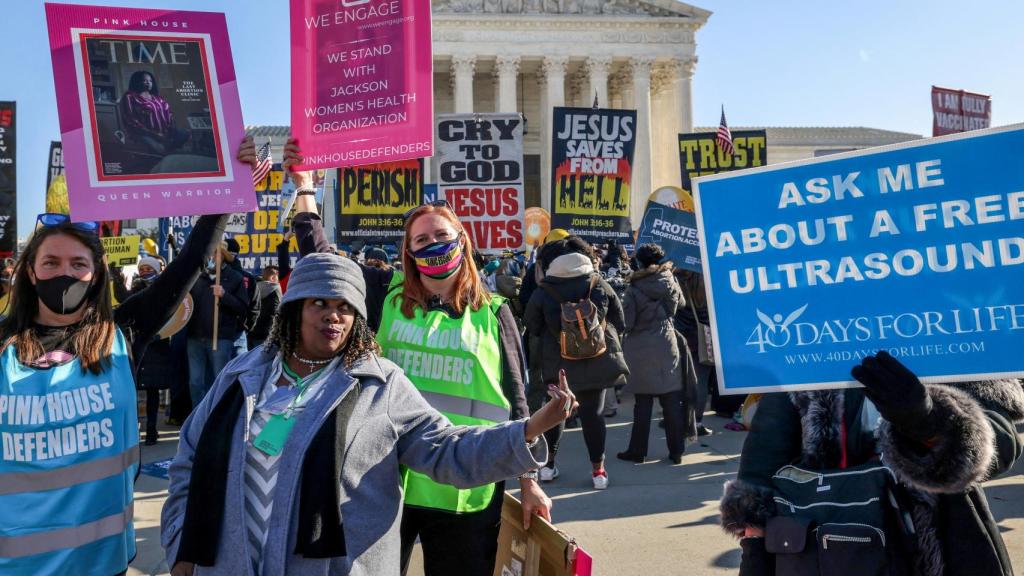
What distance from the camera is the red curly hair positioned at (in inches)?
105

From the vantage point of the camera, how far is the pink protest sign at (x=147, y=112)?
274 centimetres

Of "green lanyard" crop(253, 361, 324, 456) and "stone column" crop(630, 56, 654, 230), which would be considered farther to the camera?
"stone column" crop(630, 56, 654, 230)

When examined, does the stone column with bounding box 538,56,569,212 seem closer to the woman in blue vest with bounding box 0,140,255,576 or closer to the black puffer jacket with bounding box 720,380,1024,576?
the woman in blue vest with bounding box 0,140,255,576

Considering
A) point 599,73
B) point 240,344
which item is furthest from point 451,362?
point 599,73

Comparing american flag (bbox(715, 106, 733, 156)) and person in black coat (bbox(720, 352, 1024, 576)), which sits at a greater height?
american flag (bbox(715, 106, 733, 156))

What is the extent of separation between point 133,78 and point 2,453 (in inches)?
56.0

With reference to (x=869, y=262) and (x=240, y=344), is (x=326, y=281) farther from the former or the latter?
(x=240, y=344)

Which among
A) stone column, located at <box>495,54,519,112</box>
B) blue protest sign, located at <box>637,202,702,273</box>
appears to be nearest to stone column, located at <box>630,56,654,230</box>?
stone column, located at <box>495,54,519,112</box>

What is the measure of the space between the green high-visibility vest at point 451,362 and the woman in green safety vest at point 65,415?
826 mm

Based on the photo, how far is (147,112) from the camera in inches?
114

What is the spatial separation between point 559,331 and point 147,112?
11.3 feet

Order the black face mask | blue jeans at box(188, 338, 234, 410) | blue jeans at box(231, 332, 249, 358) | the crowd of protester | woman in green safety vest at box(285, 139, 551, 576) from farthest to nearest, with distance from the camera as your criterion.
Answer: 1. blue jeans at box(231, 332, 249, 358)
2. blue jeans at box(188, 338, 234, 410)
3. woman in green safety vest at box(285, 139, 551, 576)
4. the black face mask
5. the crowd of protester

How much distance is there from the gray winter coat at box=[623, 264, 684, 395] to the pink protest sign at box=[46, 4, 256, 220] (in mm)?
4173

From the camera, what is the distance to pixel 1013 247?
71.4 inches
